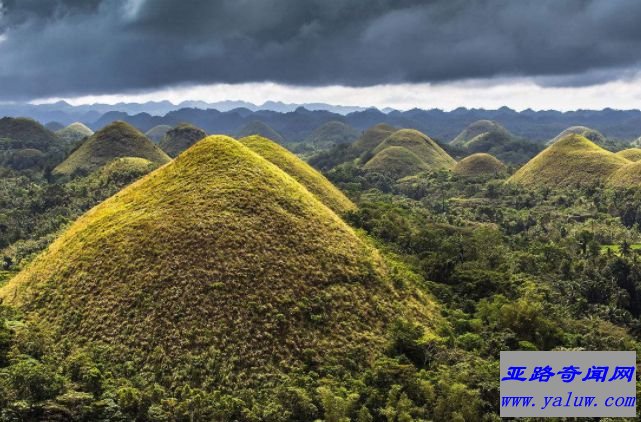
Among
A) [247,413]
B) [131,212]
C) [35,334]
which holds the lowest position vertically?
[247,413]

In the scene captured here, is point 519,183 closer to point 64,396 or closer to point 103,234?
point 103,234

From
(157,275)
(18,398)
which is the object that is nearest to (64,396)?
(18,398)

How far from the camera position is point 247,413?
27016mm

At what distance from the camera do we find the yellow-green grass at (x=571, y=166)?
133875 mm

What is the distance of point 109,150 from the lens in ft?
537

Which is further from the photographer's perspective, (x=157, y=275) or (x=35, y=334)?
(x=157, y=275)

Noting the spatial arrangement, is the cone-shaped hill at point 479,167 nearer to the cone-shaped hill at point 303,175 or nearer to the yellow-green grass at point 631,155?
the yellow-green grass at point 631,155

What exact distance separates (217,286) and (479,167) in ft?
525

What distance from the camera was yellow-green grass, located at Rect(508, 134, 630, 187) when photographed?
439ft

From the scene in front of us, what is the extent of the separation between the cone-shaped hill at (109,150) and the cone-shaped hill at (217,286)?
400 feet

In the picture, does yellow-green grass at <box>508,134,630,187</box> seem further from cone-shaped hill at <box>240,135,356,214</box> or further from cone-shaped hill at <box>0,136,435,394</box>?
cone-shaped hill at <box>0,136,435,394</box>

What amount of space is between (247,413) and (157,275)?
1394 cm

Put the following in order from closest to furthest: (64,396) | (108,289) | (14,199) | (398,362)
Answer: (64,396) → (398,362) → (108,289) → (14,199)

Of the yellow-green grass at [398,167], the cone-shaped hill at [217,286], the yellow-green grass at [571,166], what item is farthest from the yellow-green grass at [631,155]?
the cone-shaped hill at [217,286]
